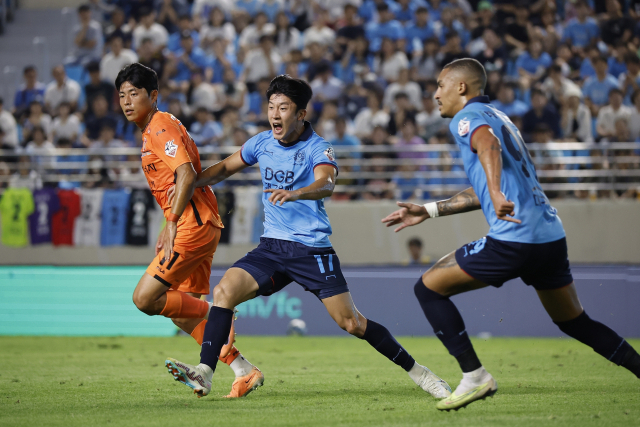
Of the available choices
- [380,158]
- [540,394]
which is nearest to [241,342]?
[380,158]

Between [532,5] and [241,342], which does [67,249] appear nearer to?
[241,342]

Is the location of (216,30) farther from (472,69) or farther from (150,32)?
(472,69)

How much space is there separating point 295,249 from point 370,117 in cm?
909

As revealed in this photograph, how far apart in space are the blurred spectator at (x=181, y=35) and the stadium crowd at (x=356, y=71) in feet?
0.10

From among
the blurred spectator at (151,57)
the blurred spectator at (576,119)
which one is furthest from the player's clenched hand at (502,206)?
the blurred spectator at (151,57)

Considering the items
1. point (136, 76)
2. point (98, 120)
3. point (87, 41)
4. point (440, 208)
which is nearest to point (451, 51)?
point (98, 120)

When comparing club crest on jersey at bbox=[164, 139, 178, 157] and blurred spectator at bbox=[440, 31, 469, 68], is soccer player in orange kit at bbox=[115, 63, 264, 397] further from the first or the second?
blurred spectator at bbox=[440, 31, 469, 68]

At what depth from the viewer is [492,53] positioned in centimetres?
1532

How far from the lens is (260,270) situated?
5.82 meters

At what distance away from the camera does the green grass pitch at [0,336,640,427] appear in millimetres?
4917

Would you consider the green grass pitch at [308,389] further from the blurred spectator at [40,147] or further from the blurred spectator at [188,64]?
the blurred spectator at [188,64]

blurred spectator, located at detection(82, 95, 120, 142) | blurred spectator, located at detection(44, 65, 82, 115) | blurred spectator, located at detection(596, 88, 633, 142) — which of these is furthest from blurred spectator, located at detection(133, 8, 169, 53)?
blurred spectator, located at detection(596, 88, 633, 142)

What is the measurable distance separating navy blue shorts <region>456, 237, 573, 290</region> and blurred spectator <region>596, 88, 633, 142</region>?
372 inches

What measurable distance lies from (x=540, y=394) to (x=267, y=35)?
11633mm
